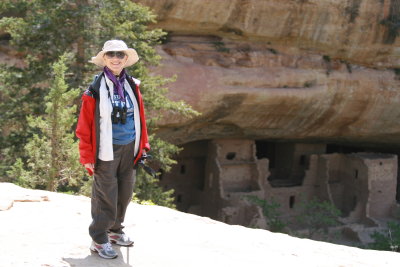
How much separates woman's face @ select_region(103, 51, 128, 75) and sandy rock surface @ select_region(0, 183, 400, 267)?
1.29 m

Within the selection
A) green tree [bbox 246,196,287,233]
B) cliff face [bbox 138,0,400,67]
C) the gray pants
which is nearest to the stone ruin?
green tree [bbox 246,196,287,233]

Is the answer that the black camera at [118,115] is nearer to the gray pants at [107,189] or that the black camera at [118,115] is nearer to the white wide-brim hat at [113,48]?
the gray pants at [107,189]

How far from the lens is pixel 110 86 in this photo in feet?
12.4

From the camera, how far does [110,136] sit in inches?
146

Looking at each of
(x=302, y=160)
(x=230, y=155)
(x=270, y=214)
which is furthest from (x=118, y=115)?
(x=302, y=160)

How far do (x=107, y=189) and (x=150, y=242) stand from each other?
0.68 meters

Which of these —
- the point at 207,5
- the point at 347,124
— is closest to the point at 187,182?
the point at 347,124

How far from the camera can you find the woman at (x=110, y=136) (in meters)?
3.71

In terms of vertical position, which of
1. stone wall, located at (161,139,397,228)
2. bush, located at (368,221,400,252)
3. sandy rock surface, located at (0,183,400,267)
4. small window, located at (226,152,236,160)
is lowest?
bush, located at (368,221,400,252)

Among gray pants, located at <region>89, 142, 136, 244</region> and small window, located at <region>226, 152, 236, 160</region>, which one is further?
small window, located at <region>226, 152, 236, 160</region>

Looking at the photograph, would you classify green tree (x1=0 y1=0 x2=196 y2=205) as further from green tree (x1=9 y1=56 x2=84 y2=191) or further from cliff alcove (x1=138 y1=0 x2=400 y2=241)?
cliff alcove (x1=138 y1=0 x2=400 y2=241)

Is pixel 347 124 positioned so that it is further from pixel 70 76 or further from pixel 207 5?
pixel 70 76

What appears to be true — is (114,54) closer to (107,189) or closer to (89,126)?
(89,126)

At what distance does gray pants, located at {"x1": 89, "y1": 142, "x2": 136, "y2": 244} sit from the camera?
379 centimetres
